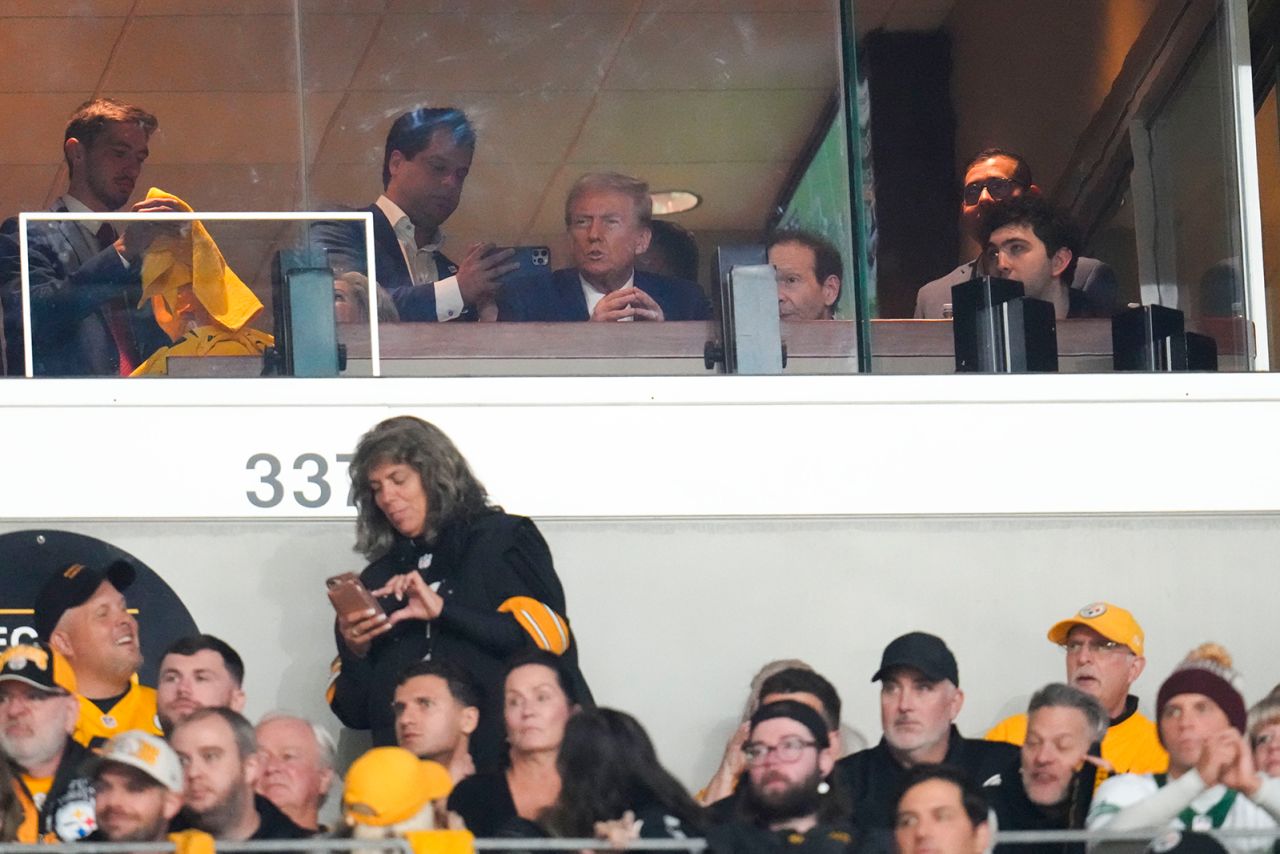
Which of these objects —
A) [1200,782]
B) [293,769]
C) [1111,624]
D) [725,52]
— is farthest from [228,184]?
[1200,782]

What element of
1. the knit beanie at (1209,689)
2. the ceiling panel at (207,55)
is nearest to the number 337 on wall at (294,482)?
the ceiling panel at (207,55)

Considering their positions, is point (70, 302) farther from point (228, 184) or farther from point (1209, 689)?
point (1209, 689)

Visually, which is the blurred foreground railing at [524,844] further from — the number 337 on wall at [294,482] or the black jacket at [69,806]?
the number 337 on wall at [294,482]

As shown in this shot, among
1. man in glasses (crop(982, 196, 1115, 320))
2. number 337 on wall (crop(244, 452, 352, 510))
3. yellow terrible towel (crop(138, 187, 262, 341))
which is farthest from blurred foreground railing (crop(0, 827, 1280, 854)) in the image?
man in glasses (crop(982, 196, 1115, 320))

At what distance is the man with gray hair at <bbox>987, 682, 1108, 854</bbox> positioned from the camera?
7566 mm

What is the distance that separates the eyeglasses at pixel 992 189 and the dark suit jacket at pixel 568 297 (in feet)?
4.36

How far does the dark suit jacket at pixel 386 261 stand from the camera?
9367 mm

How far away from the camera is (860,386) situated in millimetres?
9531

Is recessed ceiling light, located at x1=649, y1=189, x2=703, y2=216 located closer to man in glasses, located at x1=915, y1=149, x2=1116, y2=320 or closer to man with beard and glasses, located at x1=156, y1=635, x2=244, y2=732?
man in glasses, located at x1=915, y1=149, x2=1116, y2=320

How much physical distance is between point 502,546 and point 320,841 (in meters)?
1.54

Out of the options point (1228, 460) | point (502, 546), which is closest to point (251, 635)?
point (502, 546)

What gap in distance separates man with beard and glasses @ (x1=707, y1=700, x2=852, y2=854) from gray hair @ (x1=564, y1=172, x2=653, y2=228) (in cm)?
273

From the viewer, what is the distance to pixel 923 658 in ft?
26.1

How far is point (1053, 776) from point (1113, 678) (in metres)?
0.79
